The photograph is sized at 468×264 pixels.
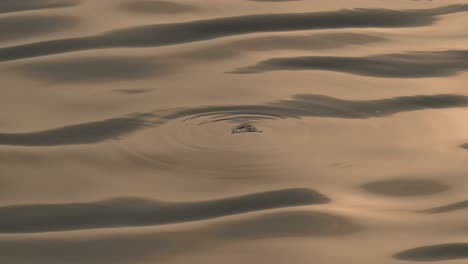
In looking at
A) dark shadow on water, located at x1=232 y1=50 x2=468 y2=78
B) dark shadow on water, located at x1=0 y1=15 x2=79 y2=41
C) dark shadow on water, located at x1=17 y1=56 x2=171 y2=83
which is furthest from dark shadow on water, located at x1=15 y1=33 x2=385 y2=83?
dark shadow on water, located at x1=0 y1=15 x2=79 y2=41

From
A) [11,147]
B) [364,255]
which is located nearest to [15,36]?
[11,147]

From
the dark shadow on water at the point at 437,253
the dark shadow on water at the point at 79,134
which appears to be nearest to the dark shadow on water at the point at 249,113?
the dark shadow on water at the point at 79,134

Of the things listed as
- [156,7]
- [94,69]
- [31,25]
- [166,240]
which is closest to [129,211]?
[166,240]

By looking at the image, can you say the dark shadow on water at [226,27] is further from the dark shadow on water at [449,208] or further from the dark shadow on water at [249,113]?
the dark shadow on water at [449,208]

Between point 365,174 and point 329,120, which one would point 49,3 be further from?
point 365,174

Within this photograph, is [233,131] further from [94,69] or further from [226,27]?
[226,27]

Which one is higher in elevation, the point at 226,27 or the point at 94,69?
the point at 226,27
